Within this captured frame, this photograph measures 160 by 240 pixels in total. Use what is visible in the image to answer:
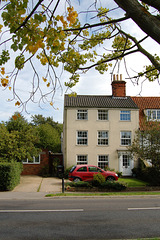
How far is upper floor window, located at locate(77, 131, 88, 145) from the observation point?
2902 cm

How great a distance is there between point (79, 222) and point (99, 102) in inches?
884

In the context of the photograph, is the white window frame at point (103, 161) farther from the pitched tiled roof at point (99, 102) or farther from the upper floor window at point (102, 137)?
the pitched tiled roof at point (99, 102)

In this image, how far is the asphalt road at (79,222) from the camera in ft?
22.6

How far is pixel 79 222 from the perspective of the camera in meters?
8.29

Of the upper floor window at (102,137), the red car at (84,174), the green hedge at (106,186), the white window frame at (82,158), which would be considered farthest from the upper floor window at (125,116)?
the green hedge at (106,186)

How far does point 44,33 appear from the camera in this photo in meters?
3.47

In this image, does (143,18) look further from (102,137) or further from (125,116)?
(125,116)

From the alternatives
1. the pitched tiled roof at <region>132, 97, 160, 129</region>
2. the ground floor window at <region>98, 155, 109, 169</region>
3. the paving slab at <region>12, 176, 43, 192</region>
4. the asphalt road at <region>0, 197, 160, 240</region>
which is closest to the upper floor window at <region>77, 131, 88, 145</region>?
the ground floor window at <region>98, 155, 109, 169</region>

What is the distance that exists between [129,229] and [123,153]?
21862 mm

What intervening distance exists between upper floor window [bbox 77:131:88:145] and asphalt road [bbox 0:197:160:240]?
57.9 ft

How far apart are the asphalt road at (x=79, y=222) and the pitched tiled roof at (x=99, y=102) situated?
61.5ft

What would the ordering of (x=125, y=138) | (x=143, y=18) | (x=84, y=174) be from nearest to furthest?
(x=143, y=18), (x=84, y=174), (x=125, y=138)

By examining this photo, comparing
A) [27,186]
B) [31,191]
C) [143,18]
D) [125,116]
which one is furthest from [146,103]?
[143,18]

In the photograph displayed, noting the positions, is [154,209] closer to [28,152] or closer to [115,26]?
[115,26]
